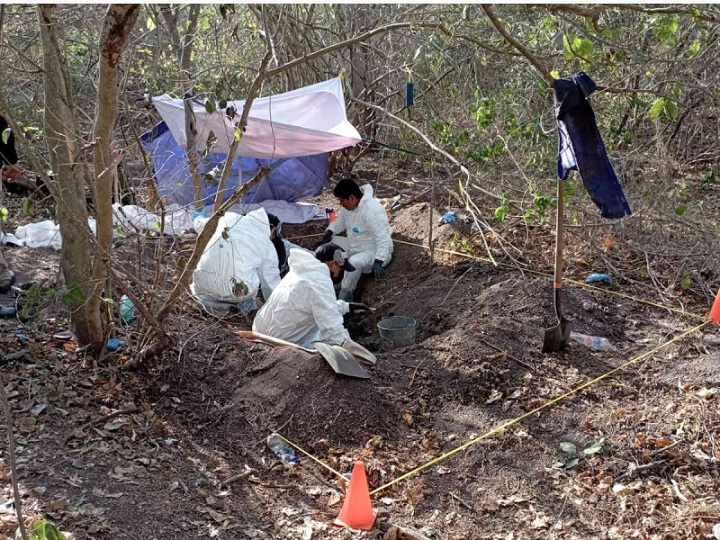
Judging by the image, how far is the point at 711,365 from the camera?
4688 millimetres

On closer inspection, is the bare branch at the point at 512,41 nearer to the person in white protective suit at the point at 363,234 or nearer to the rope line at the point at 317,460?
the rope line at the point at 317,460

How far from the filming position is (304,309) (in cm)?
539

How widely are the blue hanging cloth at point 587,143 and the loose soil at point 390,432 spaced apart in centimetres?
116

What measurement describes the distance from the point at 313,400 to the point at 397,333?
1.42 m

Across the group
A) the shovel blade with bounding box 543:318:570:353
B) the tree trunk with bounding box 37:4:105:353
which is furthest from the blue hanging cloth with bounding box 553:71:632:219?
the tree trunk with bounding box 37:4:105:353

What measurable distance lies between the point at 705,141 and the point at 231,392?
7.17m

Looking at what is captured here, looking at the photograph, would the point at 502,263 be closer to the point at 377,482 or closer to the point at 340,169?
the point at 377,482

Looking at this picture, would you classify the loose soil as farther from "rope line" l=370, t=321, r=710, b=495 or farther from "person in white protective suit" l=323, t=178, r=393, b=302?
"person in white protective suit" l=323, t=178, r=393, b=302

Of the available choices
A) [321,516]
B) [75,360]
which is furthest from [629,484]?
[75,360]

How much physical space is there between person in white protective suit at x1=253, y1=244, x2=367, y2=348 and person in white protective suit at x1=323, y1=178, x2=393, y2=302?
1.91 m

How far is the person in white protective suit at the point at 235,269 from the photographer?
6.30m

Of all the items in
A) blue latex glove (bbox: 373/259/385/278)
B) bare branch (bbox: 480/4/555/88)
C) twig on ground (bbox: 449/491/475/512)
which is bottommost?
blue latex glove (bbox: 373/259/385/278)

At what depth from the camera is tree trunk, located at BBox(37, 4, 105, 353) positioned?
385cm

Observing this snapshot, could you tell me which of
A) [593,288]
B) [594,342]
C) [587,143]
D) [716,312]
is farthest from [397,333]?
[716,312]
